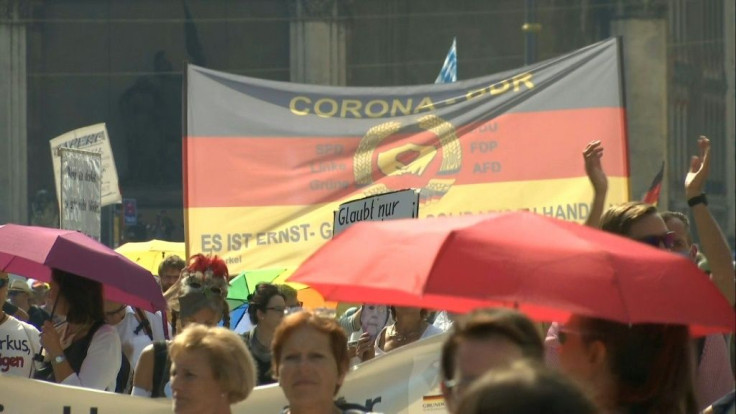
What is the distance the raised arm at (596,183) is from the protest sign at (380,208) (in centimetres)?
327

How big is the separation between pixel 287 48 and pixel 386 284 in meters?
30.9

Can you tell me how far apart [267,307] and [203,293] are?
0.69 metres

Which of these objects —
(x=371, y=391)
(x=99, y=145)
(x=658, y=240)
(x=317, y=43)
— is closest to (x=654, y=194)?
(x=371, y=391)

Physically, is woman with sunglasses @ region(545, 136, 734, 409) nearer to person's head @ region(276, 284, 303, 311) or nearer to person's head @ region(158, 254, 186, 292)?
person's head @ region(276, 284, 303, 311)

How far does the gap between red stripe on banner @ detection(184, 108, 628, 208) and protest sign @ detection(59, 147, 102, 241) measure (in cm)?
335

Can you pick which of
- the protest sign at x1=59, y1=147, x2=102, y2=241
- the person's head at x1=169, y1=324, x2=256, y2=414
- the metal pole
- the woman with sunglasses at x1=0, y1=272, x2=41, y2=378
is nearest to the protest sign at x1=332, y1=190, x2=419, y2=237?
the woman with sunglasses at x1=0, y1=272, x2=41, y2=378

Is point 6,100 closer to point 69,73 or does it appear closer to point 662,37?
point 69,73

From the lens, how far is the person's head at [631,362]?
3.83 metres

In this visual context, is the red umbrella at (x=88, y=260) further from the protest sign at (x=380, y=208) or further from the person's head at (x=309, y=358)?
the protest sign at (x=380, y=208)

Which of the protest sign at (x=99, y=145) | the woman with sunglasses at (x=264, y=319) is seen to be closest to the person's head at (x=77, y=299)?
the woman with sunglasses at (x=264, y=319)

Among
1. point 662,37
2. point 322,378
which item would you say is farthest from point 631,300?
point 662,37

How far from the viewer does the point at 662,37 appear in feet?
110

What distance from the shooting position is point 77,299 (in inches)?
250

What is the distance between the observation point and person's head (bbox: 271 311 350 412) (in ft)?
15.2
